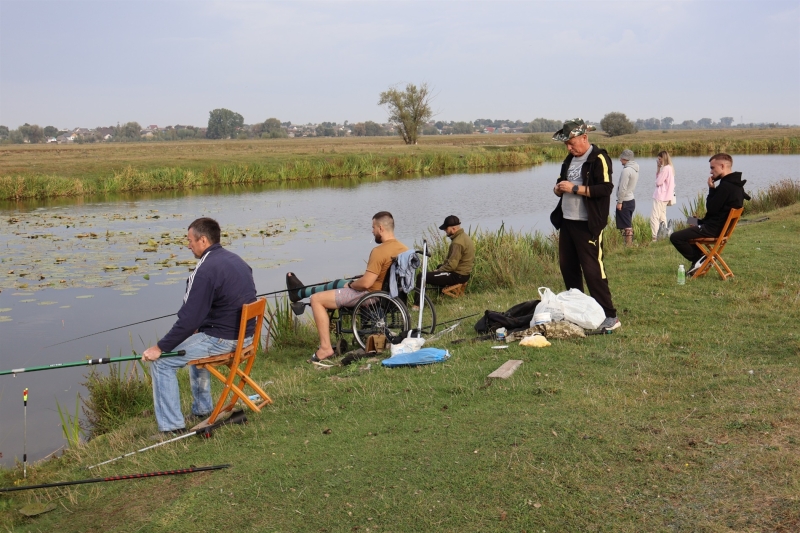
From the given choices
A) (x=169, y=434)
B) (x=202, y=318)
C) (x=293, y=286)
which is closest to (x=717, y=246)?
(x=293, y=286)

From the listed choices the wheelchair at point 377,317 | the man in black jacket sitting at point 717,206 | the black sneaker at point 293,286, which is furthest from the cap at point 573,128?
the black sneaker at point 293,286

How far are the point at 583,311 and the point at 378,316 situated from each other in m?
2.18

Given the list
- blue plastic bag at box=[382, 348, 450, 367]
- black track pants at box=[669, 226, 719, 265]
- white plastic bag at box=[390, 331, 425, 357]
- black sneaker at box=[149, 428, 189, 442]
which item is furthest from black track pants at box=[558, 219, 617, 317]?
black sneaker at box=[149, 428, 189, 442]

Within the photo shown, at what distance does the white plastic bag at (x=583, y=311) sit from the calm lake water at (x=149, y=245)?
4.98 meters

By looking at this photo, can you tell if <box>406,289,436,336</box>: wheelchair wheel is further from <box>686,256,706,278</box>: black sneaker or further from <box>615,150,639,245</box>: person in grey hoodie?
<box>615,150,639,245</box>: person in grey hoodie

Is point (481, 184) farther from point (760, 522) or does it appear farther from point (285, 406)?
point (760, 522)

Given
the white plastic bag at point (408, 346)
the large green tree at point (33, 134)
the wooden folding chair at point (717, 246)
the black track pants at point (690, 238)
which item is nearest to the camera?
the white plastic bag at point (408, 346)

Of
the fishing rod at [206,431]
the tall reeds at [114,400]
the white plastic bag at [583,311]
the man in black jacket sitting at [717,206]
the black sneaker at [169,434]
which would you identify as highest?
the man in black jacket sitting at [717,206]

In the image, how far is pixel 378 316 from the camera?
25.3 feet

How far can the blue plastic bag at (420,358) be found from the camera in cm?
635

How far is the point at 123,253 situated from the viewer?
1634 centimetres

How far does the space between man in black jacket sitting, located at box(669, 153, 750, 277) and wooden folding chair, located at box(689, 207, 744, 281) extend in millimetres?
56

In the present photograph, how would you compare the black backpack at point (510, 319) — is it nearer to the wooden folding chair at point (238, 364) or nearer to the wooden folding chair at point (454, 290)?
the wooden folding chair at point (238, 364)

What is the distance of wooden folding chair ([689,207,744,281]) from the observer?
8.77m
